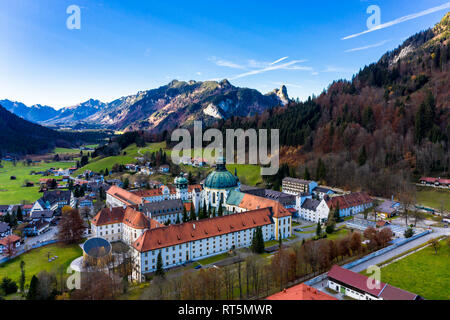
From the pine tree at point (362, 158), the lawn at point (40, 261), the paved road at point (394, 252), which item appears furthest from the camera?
the pine tree at point (362, 158)

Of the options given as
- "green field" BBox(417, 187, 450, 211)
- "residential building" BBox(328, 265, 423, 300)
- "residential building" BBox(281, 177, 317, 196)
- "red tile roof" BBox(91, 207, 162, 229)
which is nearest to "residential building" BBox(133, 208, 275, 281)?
"red tile roof" BBox(91, 207, 162, 229)

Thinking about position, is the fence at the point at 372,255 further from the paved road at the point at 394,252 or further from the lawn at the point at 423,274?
the lawn at the point at 423,274

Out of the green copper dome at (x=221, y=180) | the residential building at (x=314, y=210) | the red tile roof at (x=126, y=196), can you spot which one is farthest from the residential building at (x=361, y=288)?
the red tile roof at (x=126, y=196)

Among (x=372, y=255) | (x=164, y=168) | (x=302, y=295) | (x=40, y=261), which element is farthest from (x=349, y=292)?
(x=164, y=168)

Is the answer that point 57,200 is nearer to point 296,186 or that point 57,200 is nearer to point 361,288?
point 296,186

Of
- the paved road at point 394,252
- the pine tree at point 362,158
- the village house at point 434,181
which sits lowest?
the paved road at point 394,252
